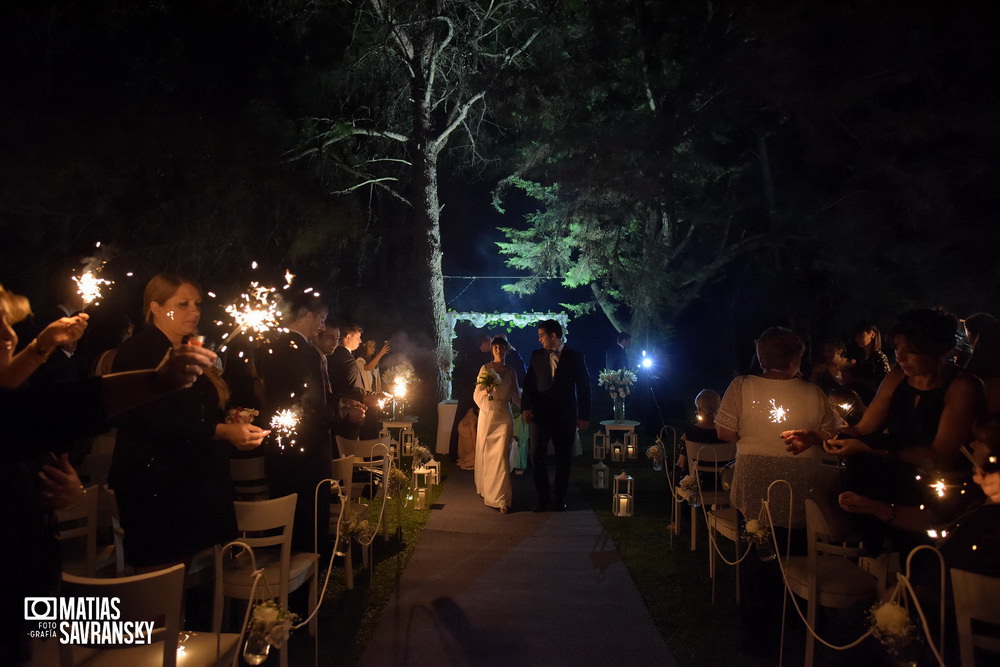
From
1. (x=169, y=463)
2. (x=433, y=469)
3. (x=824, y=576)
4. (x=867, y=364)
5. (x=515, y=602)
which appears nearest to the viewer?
(x=169, y=463)

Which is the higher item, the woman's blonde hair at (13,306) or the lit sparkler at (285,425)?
the woman's blonde hair at (13,306)

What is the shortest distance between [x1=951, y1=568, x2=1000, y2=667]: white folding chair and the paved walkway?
1909 millimetres

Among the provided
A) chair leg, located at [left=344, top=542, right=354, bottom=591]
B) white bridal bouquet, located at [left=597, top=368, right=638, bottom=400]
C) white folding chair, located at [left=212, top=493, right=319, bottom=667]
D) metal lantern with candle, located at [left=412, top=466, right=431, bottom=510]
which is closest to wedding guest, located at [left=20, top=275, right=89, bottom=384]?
white folding chair, located at [left=212, top=493, right=319, bottom=667]

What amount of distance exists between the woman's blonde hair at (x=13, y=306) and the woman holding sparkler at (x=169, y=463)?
866mm

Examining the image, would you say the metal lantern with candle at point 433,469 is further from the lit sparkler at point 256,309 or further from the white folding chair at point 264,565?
the lit sparkler at point 256,309

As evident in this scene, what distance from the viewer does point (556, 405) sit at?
7734 mm

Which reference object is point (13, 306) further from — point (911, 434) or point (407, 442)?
point (407, 442)

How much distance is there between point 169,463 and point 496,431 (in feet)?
16.0

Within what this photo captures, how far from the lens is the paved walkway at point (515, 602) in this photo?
13.8 feet

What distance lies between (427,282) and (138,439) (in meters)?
13.8

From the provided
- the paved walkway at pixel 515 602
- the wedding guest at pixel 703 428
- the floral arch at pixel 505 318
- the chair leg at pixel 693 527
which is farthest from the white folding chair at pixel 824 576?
the floral arch at pixel 505 318

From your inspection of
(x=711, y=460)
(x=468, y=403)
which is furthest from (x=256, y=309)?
(x=468, y=403)

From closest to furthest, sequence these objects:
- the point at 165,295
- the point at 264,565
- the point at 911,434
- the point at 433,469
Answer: the point at 165,295, the point at 911,434, the point at 264,565, the point at 433,469

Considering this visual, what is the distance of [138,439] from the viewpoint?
3.37 metres
